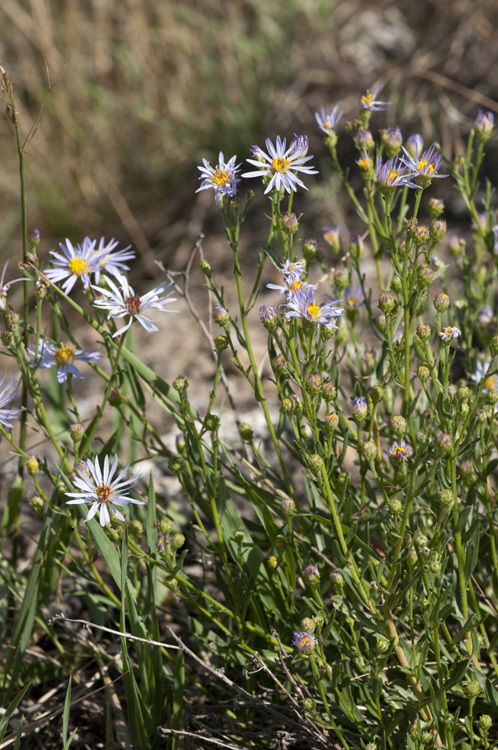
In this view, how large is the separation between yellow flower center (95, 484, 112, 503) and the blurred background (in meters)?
2.68

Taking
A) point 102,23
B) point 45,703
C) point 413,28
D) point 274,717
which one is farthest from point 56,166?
point 274,717

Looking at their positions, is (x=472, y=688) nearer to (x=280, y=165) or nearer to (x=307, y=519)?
Answer: (x=307, y=519)

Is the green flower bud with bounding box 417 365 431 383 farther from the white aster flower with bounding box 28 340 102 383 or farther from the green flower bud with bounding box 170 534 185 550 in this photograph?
the white aster flower with bounding box 28 340 102 383

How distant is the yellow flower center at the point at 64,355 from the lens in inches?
66.8

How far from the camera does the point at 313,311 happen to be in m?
1.38

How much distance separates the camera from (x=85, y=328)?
12.7ft

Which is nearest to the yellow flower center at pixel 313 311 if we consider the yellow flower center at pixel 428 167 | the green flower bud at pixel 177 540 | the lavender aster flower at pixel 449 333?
the lavender aster flower at pixel 449 333

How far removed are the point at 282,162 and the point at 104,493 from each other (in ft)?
2.32

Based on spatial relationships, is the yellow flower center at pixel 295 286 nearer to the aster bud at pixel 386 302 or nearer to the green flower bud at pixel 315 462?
the aster bud at pixel 386 302

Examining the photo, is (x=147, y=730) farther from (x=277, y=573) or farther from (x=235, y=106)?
(x=235, y=106)

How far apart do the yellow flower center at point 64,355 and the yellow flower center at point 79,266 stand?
0.19 metres

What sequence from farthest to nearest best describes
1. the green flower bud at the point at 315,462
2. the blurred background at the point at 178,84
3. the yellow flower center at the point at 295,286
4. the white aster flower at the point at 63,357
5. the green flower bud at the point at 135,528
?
the blurred background at the point at 178,84 → the white aster flower at the point at 63,357 → the green flower bud at the point at 135,528 → the yellow flower center at the point at 295,286 → the green flower bud at the point at 315,462

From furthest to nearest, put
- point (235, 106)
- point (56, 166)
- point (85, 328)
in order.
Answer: point (56, 166), point (235, 106), point (85, 328)

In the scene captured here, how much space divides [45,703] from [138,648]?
1.46 feet
